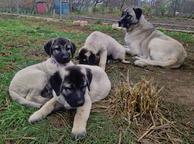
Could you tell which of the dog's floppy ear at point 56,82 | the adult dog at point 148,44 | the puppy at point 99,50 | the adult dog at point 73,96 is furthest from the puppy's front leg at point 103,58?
the dog's floppy ear at point 56,82

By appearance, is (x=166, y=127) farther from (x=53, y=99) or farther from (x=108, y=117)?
(x=53, y=99)

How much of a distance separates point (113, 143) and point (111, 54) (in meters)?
3.33

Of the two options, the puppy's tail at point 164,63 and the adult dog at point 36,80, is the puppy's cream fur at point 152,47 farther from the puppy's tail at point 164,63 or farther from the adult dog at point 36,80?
the adult dog at point 36,80

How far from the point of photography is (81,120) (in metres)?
4.09

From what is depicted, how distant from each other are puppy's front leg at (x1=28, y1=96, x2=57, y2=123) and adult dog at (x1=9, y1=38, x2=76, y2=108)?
23cm

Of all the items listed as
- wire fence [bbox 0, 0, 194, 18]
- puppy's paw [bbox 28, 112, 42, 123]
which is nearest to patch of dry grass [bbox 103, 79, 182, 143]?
puppy's paw [bbox 28, 112, 42, 123]

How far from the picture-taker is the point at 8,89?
5012 millimetres

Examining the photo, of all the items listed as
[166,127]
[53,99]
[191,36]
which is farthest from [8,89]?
[191,36]

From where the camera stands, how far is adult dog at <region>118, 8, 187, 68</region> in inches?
289

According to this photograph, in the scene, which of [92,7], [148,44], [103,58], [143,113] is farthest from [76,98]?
[92,7]

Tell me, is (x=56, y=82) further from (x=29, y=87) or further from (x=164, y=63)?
(x=164, y=63)

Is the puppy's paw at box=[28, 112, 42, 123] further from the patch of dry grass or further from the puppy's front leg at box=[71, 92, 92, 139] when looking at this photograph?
the patch of dry grass

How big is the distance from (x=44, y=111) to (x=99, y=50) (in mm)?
2543

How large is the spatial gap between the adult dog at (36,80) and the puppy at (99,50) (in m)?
0.92
